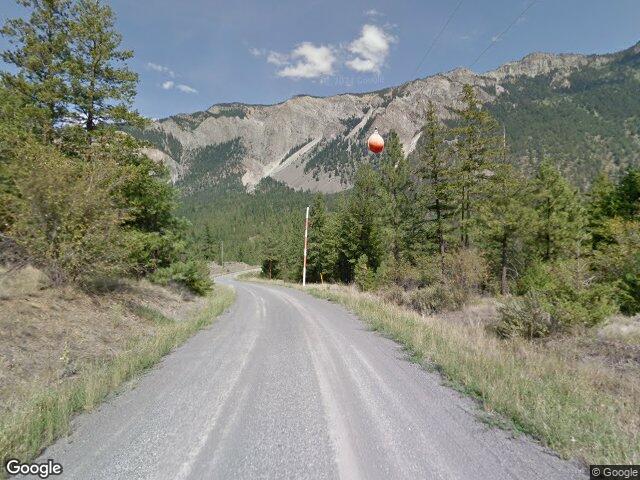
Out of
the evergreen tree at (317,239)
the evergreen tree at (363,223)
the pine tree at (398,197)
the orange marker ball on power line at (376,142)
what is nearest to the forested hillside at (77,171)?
the orange marker ball on power line at (376,142)

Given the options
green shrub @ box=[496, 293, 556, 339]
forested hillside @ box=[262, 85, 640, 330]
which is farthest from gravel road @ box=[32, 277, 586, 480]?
forested hillside @ box=[262, 85, 640, 330]

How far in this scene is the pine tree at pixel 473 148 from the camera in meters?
22.8

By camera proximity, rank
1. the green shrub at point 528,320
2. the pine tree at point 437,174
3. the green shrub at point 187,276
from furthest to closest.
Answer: the pine tree at point 437,174, the green shrub at point 187,276, the green shrub at point 528,320

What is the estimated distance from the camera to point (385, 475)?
3.27m

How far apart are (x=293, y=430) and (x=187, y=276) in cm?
1722

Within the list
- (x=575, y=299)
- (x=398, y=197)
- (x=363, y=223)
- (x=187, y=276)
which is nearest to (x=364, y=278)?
(x=363, y=223)

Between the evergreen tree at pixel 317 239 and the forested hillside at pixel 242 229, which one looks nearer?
the evergreen tree at pixel 317 239

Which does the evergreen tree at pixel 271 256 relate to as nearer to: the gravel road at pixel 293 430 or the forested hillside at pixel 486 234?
the forested hillside at pixel 486 234

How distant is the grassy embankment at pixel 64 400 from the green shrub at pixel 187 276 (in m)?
9.84

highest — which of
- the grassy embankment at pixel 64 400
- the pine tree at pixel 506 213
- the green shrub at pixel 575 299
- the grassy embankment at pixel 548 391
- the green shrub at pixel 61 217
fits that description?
the pine tree at pixel 506 213

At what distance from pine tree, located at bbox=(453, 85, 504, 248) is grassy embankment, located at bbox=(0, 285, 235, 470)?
2083 cm

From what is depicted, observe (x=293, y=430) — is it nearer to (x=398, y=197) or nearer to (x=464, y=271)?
(x=464, y=271)

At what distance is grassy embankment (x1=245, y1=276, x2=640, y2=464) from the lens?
3.76 metres

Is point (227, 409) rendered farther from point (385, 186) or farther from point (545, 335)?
point (385, 186)
